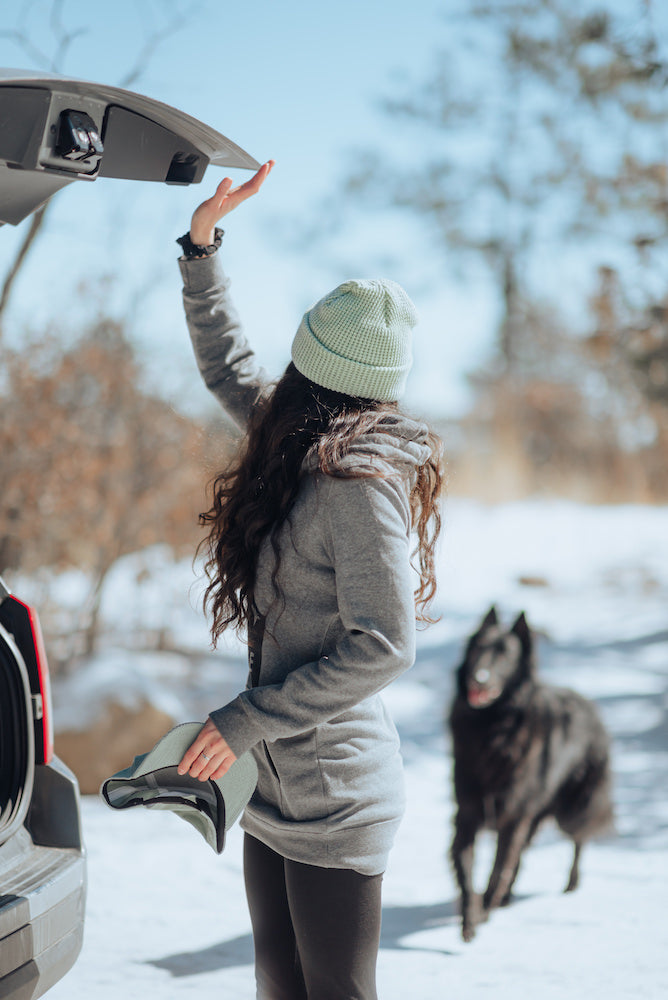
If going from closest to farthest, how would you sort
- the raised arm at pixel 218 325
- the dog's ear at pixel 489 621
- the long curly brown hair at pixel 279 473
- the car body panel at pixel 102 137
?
1. the long curly brown hair at pixel 279 473
2. the car body panel at pixel 102 137
3. the raised arm at pixel 218 325
4. the dog's ear at pixel 489 621

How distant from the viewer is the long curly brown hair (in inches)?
68.2

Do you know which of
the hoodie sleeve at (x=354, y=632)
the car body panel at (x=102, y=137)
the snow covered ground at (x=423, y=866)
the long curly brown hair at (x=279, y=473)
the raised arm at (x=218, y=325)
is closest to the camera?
the hoodie sleeve at (x=354, y=632)

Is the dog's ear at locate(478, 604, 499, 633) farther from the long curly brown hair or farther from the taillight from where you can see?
the taillight

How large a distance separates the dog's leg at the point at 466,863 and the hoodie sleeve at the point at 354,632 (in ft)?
7.29

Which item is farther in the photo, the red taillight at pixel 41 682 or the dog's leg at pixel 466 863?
the dog's leg at pixel 466 863

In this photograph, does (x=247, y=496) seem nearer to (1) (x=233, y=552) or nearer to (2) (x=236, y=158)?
(1) (x=233, y=552)

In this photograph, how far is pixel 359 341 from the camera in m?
1.75

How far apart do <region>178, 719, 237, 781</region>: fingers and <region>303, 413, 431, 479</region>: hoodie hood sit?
20.0 inches

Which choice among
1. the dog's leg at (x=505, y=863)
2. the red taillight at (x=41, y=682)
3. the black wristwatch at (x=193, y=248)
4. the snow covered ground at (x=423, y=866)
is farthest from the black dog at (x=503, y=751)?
the black wristwatch at (x=193, y=248)

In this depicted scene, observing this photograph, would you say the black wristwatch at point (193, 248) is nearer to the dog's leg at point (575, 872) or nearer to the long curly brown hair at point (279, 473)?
the long curly brown hair at point (279, 473)

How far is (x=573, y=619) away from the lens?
9.62 meters

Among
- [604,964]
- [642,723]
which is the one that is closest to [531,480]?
[642,723]

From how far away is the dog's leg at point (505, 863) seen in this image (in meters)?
3.71

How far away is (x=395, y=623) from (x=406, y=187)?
1623 cm
